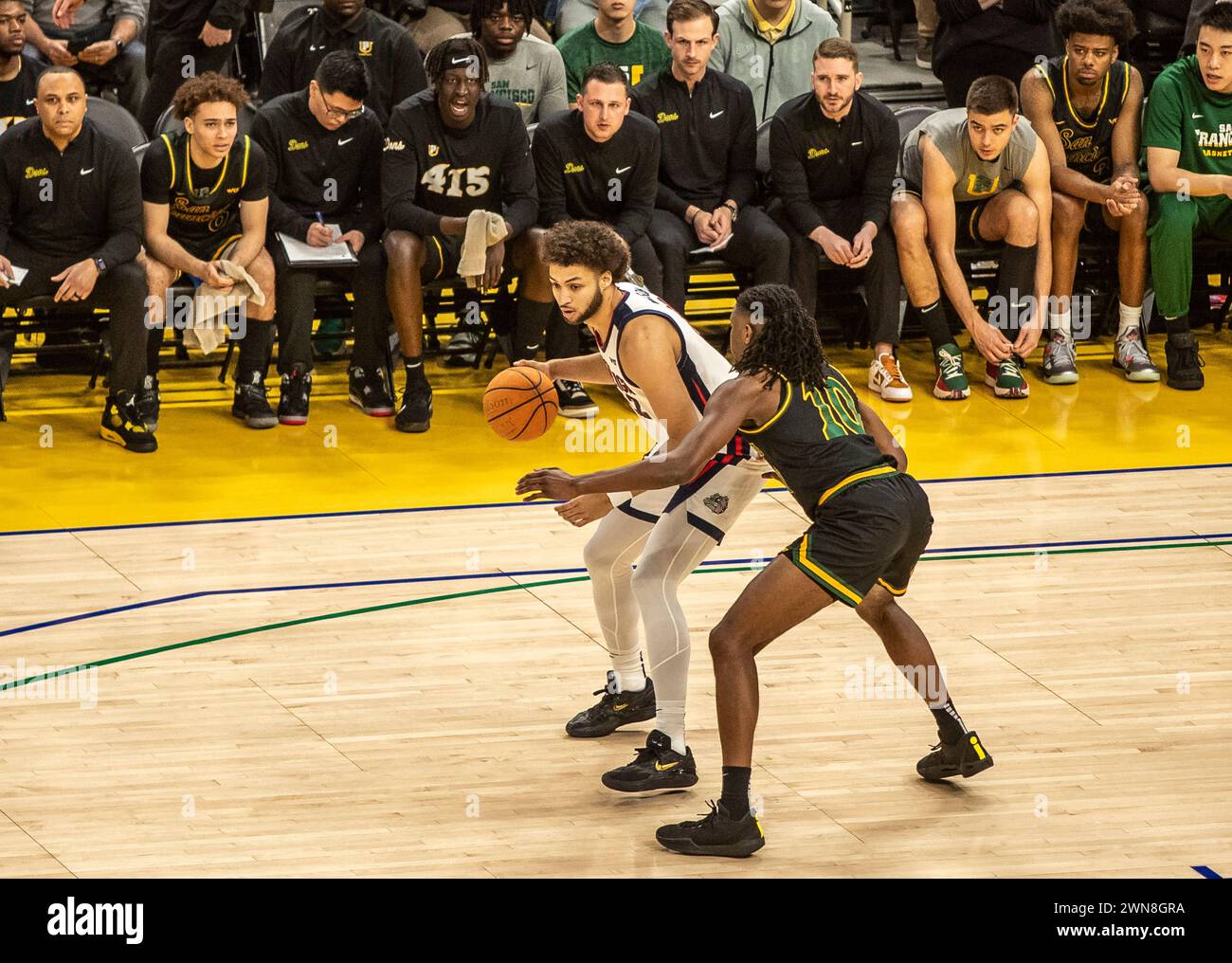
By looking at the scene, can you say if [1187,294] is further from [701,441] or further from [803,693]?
[701,441]

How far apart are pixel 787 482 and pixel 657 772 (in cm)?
102

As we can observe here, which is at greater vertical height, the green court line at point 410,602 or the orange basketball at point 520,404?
the orange basketball at point 520,404

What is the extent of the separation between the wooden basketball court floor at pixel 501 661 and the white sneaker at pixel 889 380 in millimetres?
140

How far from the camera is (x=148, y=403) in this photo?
9406 mm

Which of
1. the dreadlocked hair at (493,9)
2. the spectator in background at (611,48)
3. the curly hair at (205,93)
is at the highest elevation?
the dreadlocked hair at (493,9)

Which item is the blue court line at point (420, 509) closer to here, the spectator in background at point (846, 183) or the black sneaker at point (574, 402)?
the black sneaker at point (574, 402)

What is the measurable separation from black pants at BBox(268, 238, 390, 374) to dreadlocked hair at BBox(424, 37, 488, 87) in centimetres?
93

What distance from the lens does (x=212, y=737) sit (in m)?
6.52

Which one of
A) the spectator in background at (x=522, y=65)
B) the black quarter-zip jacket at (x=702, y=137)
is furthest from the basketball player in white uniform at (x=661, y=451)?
the spectator in background at (x=522, y=65)

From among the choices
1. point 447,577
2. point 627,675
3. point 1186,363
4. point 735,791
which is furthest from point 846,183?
point 735,791

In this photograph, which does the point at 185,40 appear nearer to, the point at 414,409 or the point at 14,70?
the point at 14,70

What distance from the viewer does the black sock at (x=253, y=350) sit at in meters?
9.66

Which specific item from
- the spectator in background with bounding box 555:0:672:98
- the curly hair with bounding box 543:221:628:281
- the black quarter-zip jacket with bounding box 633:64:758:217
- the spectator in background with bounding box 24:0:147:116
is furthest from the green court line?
the spectator in background with bounding box 24:0:147:116

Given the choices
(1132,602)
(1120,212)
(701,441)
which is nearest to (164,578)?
(701,441)
